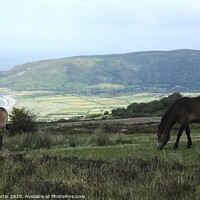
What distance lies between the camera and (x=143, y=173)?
9.76 meters

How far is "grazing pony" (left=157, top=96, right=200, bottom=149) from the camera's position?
1583 centimetres

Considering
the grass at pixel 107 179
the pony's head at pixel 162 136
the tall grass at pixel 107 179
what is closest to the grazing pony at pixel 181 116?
the pony's head at pixel 162 136

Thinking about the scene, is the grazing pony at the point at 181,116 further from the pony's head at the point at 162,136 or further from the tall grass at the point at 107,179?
the tall grass at the point at 107,179

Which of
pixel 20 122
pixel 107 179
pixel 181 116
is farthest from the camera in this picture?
pixel 20 122

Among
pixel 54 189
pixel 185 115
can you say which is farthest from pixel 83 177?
pixel 185 115

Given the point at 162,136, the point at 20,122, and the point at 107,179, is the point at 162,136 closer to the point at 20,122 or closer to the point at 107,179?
the point at 107,179

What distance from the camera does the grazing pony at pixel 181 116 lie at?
15828 millimetres

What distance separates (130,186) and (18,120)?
26.7m

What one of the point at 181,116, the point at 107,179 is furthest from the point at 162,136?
the point at 107,179

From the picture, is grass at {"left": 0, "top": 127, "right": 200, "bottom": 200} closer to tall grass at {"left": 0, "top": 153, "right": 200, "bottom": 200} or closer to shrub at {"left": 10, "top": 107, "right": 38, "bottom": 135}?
tall grass at {"left": 0, "top": 153, "right": 200, "bottom": 200}

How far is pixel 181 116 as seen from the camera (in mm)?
15977

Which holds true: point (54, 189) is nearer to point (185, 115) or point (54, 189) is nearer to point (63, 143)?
point (185, 115)

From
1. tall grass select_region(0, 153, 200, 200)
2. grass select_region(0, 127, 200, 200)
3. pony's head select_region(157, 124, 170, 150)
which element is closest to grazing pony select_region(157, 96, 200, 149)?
pony's head select_region(157, 124, 170, 150)

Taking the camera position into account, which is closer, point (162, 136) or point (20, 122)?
point (162, 136)
